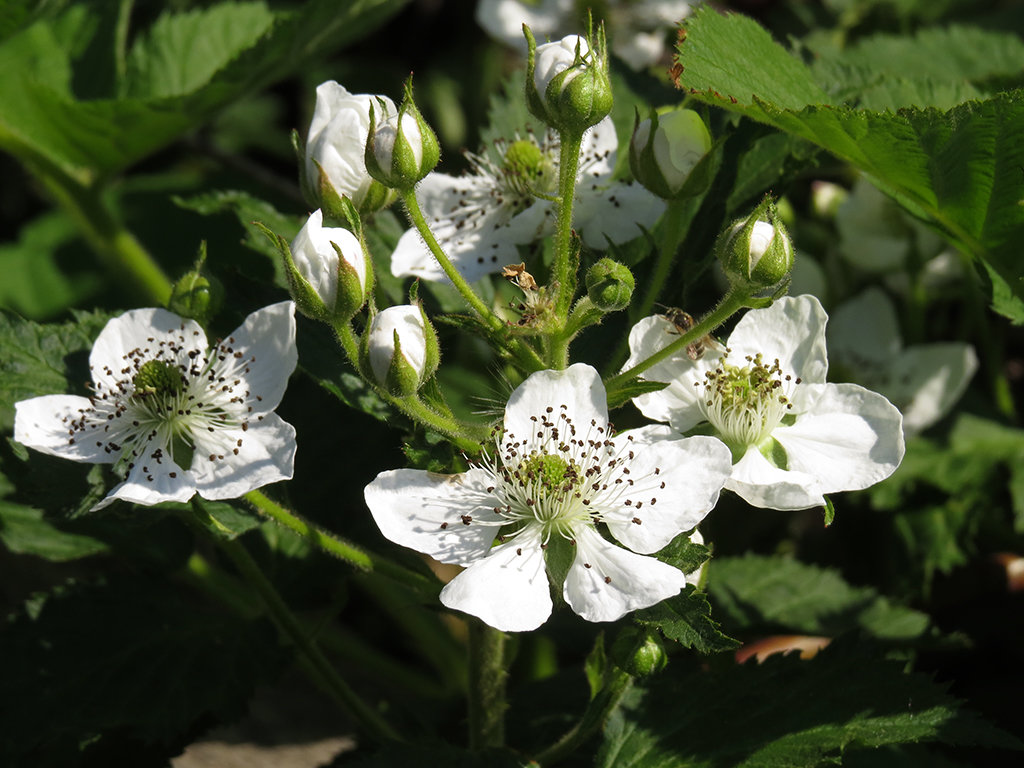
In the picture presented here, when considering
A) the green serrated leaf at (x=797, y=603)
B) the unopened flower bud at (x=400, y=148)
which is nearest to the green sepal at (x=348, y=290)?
the unopened flower bud at (x=400, y=148)

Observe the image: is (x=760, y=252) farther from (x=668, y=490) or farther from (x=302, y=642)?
(x=302, y=642)

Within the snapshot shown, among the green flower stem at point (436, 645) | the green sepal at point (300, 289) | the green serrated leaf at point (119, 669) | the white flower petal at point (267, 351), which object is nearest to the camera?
the green sepal at point (300, 289)

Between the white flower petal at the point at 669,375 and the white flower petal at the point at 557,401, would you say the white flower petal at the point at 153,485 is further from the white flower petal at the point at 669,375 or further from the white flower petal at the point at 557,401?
the white flower petal at the point at 669,375

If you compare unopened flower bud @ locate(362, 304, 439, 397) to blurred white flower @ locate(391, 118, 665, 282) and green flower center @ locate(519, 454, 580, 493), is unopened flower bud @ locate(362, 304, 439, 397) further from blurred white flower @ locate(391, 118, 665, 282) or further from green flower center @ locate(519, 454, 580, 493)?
blurred white flower @ locate(391, 118, 665, 282)

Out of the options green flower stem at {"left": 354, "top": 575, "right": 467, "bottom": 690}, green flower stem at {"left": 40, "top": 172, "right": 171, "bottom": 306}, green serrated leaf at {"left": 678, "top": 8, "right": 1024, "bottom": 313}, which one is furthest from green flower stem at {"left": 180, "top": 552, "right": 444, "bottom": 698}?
green serrated leaf at {"left": 678, "top": 8, "right": 1024, "bottom": 313}

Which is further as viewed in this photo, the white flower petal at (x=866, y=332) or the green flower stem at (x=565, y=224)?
the white flower petal at (x=866, y=332)

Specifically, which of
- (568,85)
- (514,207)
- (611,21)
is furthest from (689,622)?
(611,21)
